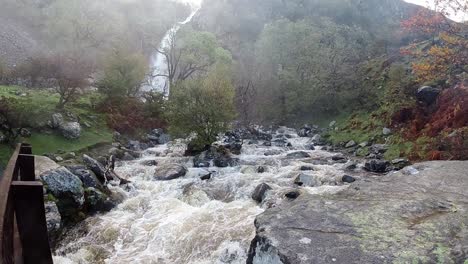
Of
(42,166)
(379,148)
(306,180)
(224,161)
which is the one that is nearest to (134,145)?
(224,161)

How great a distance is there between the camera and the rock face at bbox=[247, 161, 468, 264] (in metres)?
4.98

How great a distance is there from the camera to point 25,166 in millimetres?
4777

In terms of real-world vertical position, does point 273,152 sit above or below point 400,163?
below

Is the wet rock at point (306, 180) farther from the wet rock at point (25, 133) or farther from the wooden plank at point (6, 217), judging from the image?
the wet rock at point (25, 133)

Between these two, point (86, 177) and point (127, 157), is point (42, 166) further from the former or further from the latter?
point (127, 157)

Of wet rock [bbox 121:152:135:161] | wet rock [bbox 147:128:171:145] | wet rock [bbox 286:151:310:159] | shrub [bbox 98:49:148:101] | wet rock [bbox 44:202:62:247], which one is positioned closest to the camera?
wet rock [bbox 44:202:62:247]

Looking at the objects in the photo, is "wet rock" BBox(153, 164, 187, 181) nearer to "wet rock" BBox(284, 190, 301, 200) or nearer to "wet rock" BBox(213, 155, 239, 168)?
"wet rock" BBox(213, 155, 239, 168)

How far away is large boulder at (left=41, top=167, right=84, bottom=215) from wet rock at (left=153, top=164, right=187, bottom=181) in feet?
16.5

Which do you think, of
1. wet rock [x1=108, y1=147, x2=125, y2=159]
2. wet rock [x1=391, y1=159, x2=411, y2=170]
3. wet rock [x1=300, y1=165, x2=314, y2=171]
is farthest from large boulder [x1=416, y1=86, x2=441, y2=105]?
wet rock [x1=108, y1=147, x2=125, y2=159]

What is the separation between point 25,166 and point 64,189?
1001cm

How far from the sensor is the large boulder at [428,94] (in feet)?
82.3

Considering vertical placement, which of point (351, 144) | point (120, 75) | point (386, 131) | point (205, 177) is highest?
point (120, 75)

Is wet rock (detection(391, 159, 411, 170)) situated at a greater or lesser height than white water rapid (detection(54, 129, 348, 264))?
greater

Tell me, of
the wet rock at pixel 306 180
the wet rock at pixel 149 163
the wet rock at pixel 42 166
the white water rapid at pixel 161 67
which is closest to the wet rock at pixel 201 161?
the wet rock at pixel 149 163
